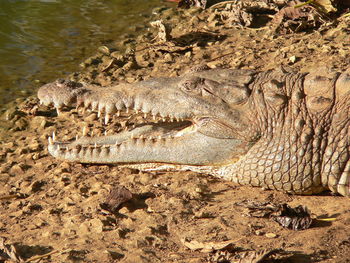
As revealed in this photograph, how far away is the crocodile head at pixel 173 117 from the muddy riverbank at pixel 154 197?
0.20 meters

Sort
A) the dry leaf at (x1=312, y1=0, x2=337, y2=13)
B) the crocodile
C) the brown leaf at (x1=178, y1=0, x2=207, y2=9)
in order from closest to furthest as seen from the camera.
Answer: the crocodile, the dry leaf at (x1=312, y1=0, x2=337, y2=13), the brown leaf at (x1=178, y1=0, x2=207, y2=9)

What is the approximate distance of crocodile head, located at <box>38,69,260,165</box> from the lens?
5.08 meters

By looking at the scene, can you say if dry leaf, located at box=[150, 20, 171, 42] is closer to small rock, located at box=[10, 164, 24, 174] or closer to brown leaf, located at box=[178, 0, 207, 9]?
brown leaf, located at box=[178, 0, 207, 9]

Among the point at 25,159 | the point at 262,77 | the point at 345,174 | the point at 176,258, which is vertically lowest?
the point at 25,159

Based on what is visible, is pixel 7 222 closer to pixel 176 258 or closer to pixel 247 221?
pixel 176 258

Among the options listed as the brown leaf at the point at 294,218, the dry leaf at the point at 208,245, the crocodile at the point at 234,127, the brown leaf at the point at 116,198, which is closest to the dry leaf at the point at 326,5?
the crocodile at the point at 234,127

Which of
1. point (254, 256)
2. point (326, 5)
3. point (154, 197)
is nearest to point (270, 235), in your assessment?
point (254, 256)

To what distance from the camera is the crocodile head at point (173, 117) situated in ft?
16.7

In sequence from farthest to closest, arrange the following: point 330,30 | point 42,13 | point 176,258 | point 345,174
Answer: point 42,13 < point 330,30 < point 345,174 < point 176,258

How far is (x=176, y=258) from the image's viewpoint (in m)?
3.88

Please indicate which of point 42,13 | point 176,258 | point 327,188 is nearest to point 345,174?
point 327,188

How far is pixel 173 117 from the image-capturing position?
5223 mm

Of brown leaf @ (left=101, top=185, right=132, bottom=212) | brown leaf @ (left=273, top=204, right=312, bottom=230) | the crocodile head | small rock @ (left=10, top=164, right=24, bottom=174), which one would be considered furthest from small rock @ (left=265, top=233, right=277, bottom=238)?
small rock @ (left=10, top=164, right=24, bottom=174)

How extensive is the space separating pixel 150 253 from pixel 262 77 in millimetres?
2158
